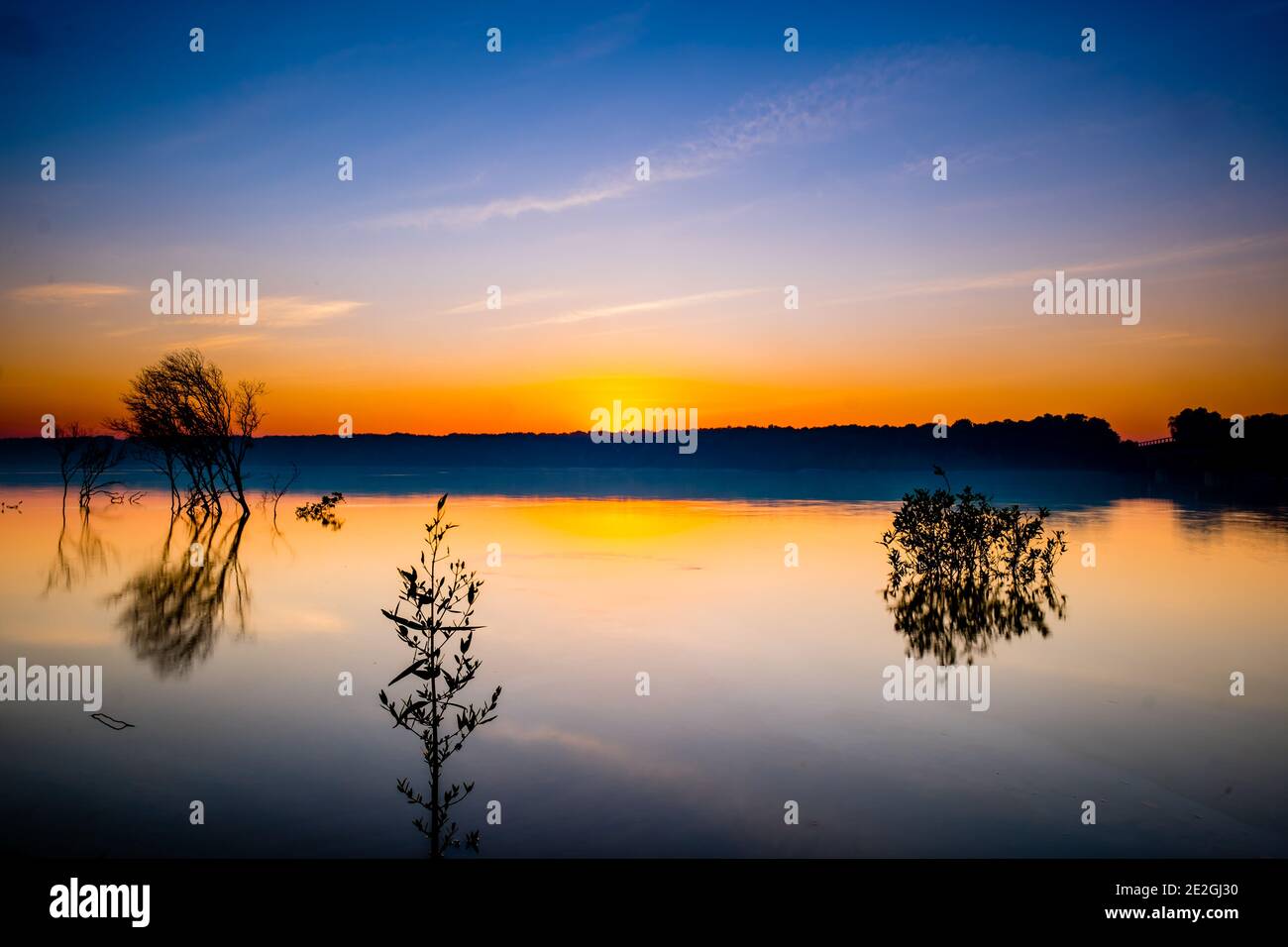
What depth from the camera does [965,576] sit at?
26688 mm

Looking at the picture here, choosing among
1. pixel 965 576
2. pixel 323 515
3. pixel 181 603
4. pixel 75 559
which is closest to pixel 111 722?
pixel 181 603

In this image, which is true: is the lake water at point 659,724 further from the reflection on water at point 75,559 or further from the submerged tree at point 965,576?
the submerged tree at point 965,576

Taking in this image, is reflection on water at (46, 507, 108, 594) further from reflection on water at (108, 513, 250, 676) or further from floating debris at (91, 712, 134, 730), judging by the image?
floating debris at (91, 712, 134, 730)

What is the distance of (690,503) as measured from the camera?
221 feet

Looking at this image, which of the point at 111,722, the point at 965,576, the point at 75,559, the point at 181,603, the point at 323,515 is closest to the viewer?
the point at 111,722

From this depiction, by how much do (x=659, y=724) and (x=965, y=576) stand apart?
16927mm

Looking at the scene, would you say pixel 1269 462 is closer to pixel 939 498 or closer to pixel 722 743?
pixel 939 498

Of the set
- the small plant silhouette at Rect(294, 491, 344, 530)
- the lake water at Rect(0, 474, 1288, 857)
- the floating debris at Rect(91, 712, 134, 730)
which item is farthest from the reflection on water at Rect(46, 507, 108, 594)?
the floating debris at Rect(91, 712, 134, 730)

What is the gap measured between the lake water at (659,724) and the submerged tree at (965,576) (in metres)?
0.94

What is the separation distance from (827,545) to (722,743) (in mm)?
25133

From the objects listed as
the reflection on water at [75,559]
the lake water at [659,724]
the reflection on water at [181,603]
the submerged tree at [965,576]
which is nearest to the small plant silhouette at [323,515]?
the reflection on water at [75,559]

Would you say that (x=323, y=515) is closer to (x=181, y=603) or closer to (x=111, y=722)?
(x=181, y=603)

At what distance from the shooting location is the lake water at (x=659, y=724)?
30.0ft

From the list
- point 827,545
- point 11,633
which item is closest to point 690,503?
point 827,545
